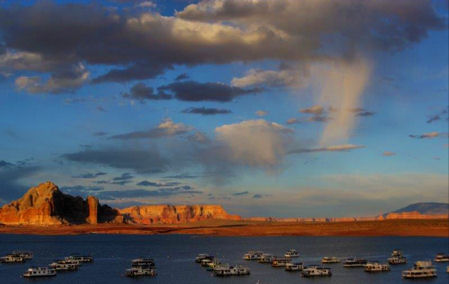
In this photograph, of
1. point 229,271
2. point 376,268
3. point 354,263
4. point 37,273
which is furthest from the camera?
point 354,263

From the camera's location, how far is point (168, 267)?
132 metres

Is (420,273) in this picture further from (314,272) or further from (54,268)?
(54,268)

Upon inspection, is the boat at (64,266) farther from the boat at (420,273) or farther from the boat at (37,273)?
the boat at (420,273)

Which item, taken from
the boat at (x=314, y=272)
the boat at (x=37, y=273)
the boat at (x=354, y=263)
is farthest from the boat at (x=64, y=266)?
the boat at (x=354, y=263)

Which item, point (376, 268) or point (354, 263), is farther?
point (354, 263)

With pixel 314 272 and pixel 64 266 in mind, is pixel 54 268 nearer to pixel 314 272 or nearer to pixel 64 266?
pixel 64 266

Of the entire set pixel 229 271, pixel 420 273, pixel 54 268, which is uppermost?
pixel 54 268

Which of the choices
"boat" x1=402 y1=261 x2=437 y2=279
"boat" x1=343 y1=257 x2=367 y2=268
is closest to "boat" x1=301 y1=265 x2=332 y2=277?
"boat" x1=402 y1=261 x2=437 y2=279

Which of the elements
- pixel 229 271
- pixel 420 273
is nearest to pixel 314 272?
pixel 229 271

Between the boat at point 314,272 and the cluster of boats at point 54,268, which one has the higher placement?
the cluster of boats at point 54,268

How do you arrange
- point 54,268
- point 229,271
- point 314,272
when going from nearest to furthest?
point 314,272
point 229,271
point 54,268

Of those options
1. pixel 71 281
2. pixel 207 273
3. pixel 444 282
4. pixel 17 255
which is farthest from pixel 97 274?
pixel 444 282

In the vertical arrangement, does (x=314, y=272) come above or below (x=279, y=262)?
below

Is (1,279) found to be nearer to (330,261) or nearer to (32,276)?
(32,276)
